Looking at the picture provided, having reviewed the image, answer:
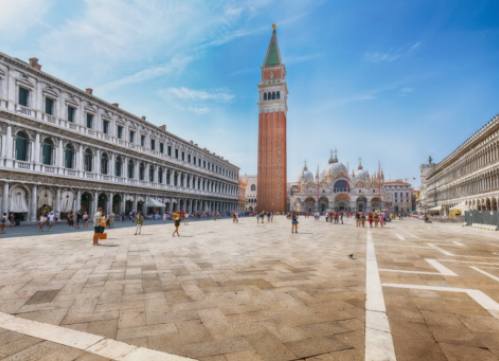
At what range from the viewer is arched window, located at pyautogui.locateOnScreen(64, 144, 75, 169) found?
24.4 m

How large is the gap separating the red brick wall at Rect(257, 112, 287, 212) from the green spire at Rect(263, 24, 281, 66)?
45.8 ft

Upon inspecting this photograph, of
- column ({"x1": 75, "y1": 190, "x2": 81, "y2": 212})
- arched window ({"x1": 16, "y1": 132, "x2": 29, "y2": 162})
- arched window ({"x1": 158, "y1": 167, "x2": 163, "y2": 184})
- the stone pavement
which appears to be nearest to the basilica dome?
arched window ({"x1": 158, "y1": 167, "x2": 163, "y2": 184})

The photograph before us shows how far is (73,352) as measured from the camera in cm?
303

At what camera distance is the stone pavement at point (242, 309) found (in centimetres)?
315

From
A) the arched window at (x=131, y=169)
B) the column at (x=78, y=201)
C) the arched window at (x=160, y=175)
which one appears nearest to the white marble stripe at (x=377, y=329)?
the column at (x=78, y=201)

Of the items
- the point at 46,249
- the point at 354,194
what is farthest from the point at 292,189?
the point at 46,249

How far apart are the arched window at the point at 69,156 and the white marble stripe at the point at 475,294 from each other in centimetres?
2595

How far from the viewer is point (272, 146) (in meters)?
70.8

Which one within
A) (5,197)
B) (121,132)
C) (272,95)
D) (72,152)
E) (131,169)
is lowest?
(5,197)

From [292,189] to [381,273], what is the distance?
10883cm

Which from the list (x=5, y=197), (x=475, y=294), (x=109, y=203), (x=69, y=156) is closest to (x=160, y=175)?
(x=109, y=203)

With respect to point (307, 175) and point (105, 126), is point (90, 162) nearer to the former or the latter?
point (105, 126)

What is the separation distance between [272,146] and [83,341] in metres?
68.6

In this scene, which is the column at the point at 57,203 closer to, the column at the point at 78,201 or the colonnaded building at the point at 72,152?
the colonnaded building at the point at 72,152
